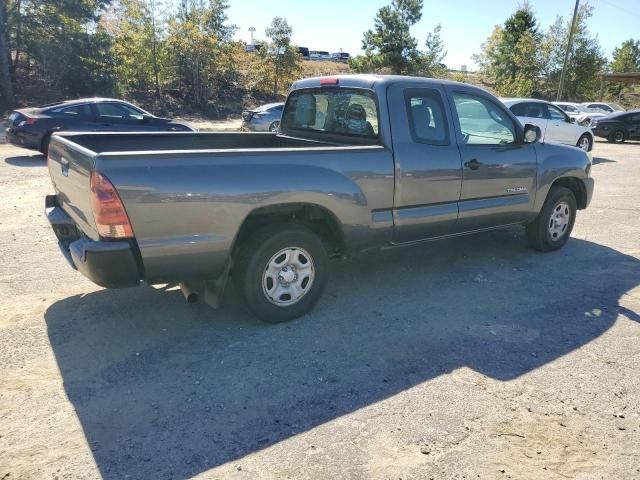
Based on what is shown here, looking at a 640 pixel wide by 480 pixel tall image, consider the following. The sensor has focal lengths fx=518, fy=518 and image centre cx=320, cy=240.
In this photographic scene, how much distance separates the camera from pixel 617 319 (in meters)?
4.53

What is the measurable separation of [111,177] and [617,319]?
4.25 m

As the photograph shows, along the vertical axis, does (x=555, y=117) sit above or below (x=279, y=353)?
above

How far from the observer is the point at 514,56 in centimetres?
4100

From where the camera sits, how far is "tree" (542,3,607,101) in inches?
1485

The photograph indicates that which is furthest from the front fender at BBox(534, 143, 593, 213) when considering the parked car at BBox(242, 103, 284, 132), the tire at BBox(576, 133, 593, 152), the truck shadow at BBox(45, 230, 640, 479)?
the tire at BBox(576, 133, 593, 152)

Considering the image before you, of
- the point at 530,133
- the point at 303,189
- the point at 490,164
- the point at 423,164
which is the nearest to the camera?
the point at 303,189

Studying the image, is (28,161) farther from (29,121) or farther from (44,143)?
(29,121)

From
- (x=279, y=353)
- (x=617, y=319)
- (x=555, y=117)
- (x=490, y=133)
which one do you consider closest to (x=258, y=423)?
(x=279, y=353)

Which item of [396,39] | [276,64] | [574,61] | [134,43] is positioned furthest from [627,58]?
[134,43]

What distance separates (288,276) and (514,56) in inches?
1680

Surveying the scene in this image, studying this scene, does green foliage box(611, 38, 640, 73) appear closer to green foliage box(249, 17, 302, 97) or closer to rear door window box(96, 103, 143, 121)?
green foliage box(249, 17, 302, 97)

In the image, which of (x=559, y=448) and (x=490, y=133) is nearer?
(x=559, y=448)

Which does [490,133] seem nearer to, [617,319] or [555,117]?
[617,319]

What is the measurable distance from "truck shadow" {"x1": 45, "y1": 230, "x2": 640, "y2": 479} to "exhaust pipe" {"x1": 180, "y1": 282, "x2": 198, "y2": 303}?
1.07 ft
